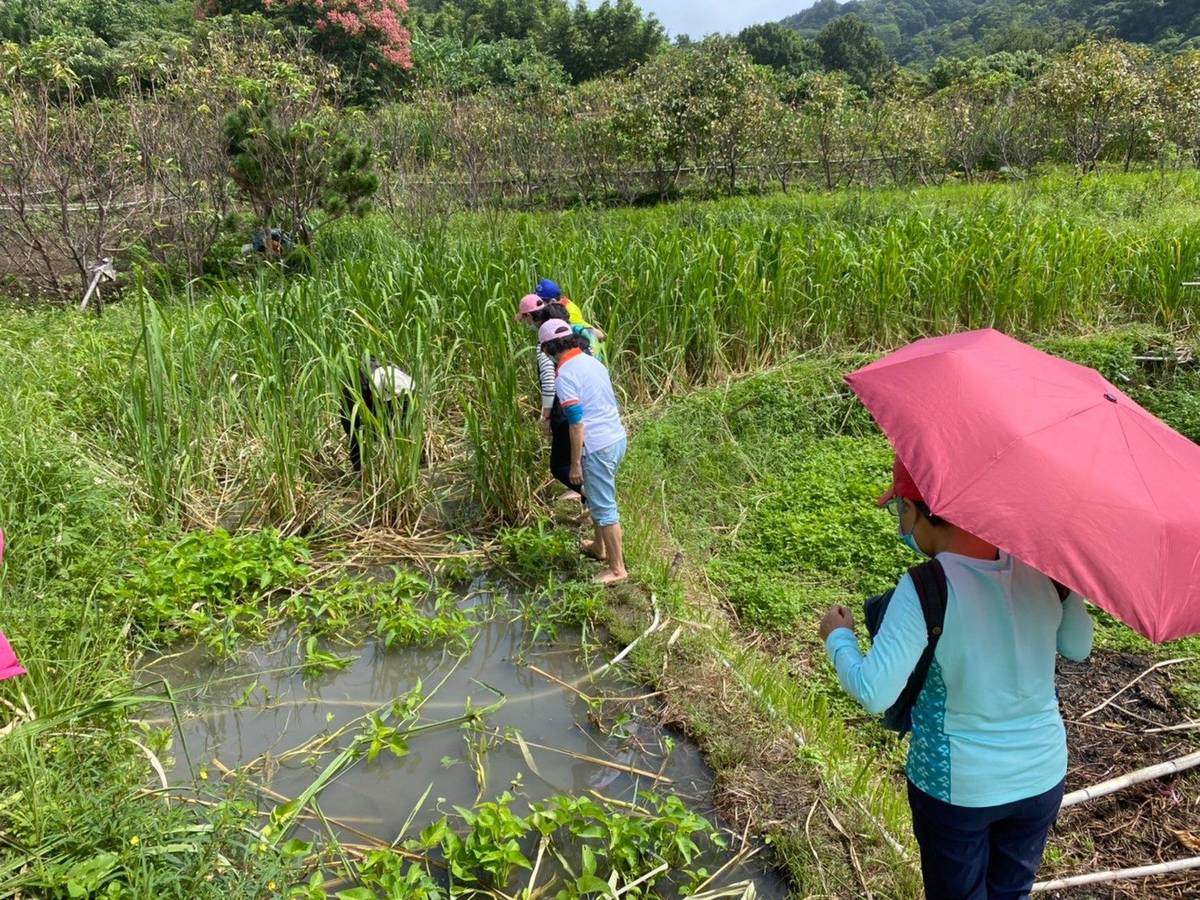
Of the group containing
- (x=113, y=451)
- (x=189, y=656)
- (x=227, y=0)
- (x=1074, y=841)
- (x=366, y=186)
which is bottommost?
(x=1074, y=841)

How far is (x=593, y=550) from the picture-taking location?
3.82 meters

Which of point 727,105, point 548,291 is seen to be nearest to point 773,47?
point 727,105

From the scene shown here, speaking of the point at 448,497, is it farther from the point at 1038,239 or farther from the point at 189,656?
the point at 1038,239

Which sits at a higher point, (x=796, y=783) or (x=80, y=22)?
(x=80, y=22)

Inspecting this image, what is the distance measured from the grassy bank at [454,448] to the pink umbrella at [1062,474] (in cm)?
126

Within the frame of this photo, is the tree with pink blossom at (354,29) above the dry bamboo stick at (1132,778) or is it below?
above

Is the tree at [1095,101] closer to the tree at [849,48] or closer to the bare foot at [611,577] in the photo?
the bare foot at [611,577]

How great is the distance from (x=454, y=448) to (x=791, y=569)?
6.53 feet

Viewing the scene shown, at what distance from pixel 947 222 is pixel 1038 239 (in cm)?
87

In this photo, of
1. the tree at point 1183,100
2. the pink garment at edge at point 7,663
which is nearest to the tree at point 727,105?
the tree at point 1183,100

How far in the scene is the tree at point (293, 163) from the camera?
7.57m

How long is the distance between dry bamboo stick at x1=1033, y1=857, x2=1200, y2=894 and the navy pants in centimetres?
53

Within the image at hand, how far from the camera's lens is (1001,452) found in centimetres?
137

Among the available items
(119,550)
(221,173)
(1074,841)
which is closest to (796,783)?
(1074,841)
